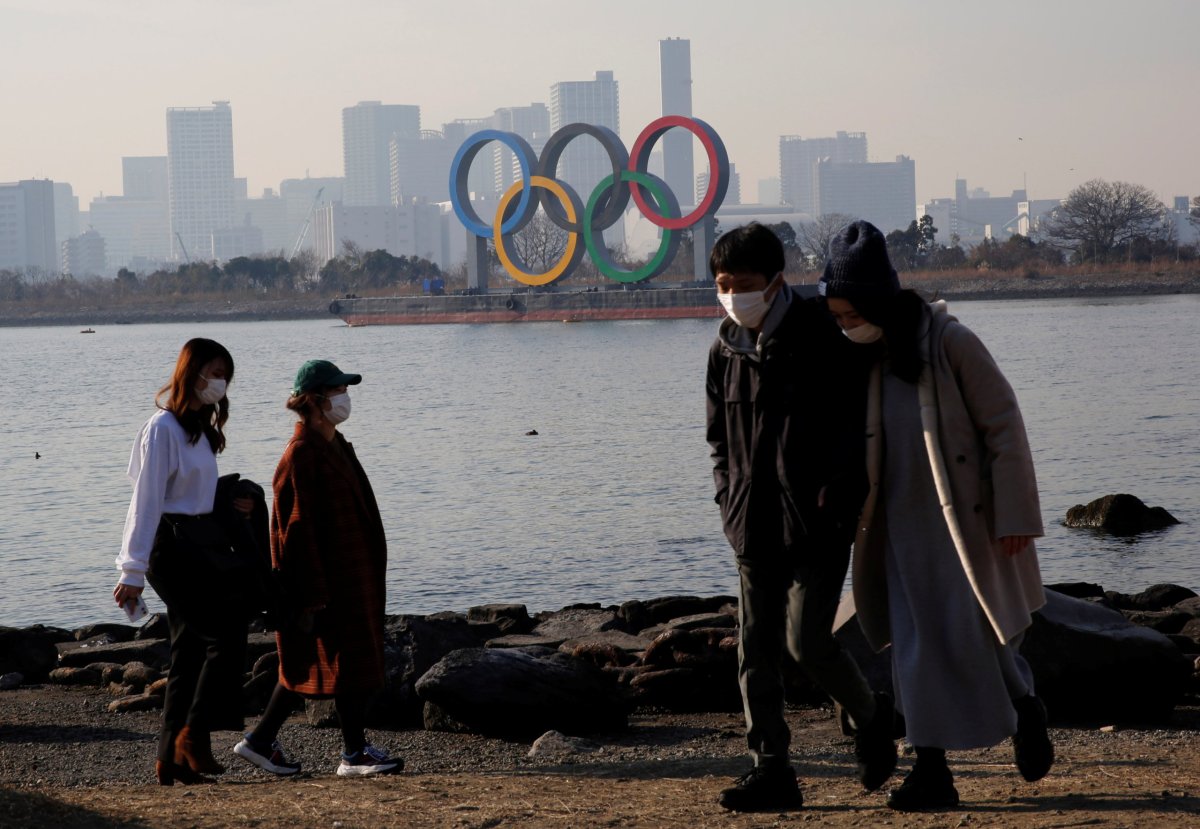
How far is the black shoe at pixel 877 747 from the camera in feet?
12.4

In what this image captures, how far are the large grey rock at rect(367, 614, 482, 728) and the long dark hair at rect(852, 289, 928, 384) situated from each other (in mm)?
2534

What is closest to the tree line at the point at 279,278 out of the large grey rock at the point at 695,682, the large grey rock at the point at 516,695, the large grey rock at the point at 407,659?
the large grey rock at the point at 407,659

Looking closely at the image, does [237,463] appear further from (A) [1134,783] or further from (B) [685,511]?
(A) [1134,783]

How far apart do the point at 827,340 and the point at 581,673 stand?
7.51 ft

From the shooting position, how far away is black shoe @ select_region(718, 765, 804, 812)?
364cm

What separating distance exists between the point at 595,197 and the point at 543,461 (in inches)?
1602

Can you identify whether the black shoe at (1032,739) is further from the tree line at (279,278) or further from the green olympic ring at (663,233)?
the tree line at (279,278)

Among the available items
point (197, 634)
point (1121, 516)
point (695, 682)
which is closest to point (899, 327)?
point (197, 634)

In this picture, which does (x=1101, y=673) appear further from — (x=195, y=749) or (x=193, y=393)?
(x=193, y=393)

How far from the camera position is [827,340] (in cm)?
363

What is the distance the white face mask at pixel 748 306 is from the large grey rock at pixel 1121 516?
379 inches

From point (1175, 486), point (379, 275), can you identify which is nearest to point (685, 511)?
point (1175, 486)

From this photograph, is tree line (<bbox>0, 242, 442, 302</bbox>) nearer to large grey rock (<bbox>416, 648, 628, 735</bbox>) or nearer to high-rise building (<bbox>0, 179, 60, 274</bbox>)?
large grey rock (<bbox>416, 648, 628, 735</bbox>)

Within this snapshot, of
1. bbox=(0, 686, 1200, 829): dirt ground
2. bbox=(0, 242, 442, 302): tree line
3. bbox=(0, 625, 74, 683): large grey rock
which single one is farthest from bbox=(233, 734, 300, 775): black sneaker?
bbox=(0, 242, 442, 302): tree line
